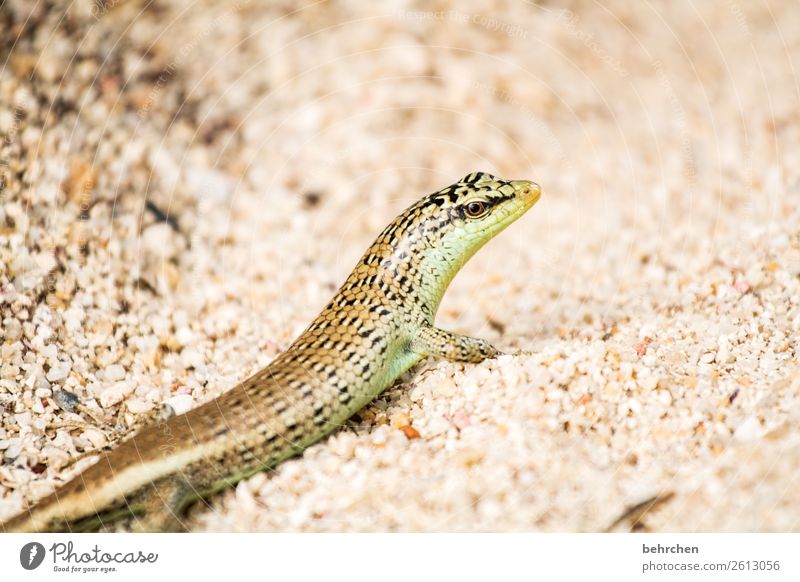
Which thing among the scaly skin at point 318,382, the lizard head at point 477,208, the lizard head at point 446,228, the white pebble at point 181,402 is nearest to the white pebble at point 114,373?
the white pebble at point 181,402

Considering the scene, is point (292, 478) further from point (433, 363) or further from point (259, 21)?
point (259, 21)

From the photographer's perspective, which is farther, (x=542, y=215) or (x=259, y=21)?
(x=259, y=21)

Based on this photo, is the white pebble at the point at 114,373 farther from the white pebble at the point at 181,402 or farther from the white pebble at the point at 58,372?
the white pebble at the point at 181,402

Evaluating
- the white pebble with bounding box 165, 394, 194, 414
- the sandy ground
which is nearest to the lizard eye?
the sandy ground

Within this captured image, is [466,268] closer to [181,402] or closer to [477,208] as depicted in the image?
[477,208]
